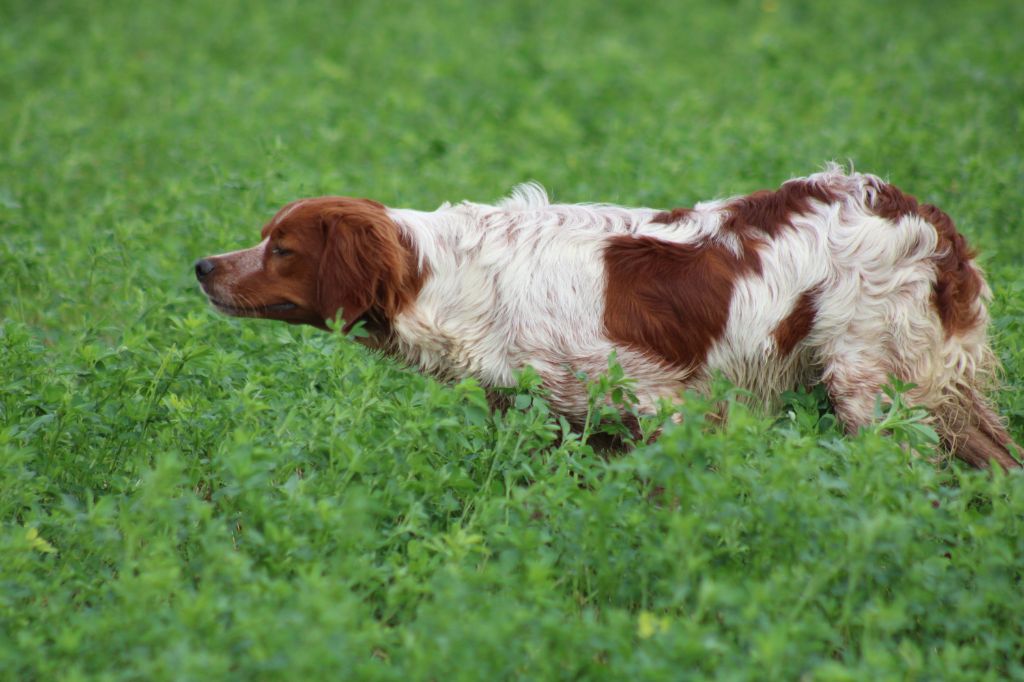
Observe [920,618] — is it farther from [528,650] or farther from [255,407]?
[255,407]

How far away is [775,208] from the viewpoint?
15.5 feet

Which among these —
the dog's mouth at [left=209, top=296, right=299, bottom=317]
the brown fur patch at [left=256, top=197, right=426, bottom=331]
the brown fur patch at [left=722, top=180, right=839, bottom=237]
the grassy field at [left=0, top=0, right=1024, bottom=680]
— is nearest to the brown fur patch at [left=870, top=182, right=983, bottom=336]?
the brown fur patch at [left=722, top=180, right=839, bottom=237]

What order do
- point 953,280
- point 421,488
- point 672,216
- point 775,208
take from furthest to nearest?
point 672,216, point 775,208, point 953,280, point 421,488

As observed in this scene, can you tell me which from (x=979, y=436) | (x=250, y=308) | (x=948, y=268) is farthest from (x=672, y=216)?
(x=250, y=308)

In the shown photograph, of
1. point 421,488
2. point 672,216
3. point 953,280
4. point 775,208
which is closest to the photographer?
point 421,488

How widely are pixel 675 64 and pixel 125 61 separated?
16.0 ft

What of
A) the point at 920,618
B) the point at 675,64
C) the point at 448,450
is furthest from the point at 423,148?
the point at 920,618

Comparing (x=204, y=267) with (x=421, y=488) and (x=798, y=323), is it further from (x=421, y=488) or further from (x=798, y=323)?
(x=798, y=323)

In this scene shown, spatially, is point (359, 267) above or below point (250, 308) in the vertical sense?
above

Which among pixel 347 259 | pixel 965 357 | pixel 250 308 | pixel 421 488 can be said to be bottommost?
pixel 421 488

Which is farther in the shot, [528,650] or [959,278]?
[959,278]

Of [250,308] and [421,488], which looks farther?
[250,308]

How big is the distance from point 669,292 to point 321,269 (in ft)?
4.09

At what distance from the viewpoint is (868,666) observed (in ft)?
10.4
